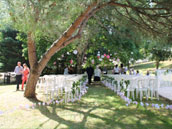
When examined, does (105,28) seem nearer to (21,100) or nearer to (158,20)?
(158,20)

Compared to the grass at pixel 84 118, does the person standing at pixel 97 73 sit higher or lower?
higher

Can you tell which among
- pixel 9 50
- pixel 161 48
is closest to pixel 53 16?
pixel 161 48

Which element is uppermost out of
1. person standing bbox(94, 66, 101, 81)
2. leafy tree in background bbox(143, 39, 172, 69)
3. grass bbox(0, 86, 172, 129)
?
leafy tree in background bbox(143, 39, 172, 69)

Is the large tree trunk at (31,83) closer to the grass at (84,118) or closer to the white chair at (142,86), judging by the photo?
the grass at (84,118)

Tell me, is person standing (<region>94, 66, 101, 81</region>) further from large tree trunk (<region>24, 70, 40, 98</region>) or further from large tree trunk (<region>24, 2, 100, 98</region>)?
large tree trunk (<region>24, 70, 40, 98</region>)

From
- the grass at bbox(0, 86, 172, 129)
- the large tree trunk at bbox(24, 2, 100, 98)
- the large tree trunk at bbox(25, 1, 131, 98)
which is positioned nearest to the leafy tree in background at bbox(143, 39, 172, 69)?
the large tree trunk at bbox(25, 1, 131, 98)

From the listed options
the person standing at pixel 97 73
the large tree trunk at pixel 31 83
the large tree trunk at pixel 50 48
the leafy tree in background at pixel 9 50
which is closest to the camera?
the large tree trunk at pixel 50 48

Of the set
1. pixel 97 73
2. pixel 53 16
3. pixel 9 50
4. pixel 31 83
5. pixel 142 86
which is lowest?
pixel 142 86

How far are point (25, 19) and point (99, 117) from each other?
348 centimetres

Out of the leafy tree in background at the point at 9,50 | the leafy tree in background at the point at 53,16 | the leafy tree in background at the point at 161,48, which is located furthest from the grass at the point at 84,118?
the leafy tree in background at the point at 9,50

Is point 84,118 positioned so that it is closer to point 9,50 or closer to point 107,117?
point 107,117

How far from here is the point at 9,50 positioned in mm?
21500

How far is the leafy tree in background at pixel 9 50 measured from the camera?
20.9 meters

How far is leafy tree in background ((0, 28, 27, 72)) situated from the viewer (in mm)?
20922
